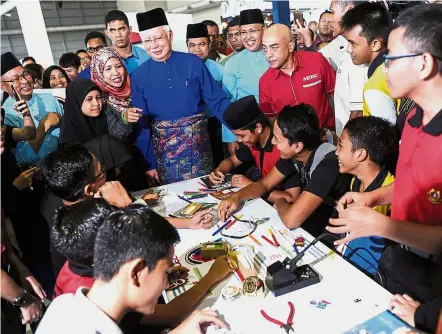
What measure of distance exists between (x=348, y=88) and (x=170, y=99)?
128cm

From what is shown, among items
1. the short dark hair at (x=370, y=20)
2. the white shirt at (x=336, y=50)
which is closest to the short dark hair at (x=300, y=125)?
the short dark hair at (x=370, y=20)

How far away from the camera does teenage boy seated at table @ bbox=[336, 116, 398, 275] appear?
159 cm

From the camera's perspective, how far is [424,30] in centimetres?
109

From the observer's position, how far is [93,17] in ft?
43.0

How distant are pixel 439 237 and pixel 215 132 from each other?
2.66m

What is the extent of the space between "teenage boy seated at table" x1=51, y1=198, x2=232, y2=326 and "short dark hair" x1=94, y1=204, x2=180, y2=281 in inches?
9.4

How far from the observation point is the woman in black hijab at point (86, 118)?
2.36 meters

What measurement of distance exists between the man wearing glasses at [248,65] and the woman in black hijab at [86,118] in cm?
102

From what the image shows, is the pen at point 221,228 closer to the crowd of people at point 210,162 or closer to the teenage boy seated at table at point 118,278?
the crowd of people at point 210,162

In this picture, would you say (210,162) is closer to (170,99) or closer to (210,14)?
(170,99)

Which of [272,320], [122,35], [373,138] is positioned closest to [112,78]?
[122,35]

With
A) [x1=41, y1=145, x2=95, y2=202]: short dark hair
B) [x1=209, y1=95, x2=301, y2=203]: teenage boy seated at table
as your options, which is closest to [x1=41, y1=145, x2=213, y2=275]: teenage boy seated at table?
[x1=41, y1=145, x2=95, y2=202]: short dark hair

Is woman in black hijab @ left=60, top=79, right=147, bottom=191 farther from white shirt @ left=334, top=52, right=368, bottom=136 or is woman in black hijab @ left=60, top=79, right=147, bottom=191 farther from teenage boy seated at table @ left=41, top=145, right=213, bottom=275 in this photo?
white shirt @ left=334, top=52, right=368, bottom=136

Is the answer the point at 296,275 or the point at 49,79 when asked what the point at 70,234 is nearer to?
the point at 296,275
